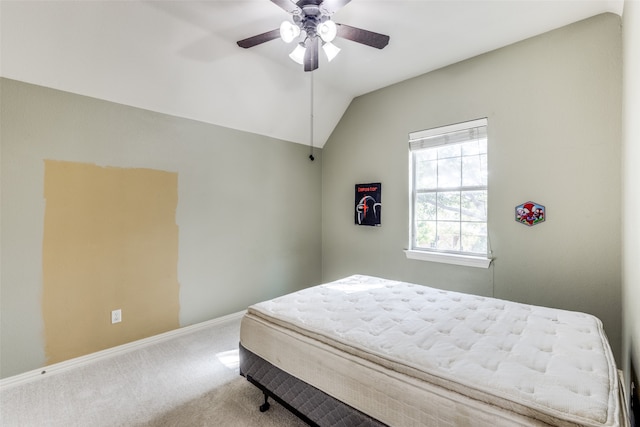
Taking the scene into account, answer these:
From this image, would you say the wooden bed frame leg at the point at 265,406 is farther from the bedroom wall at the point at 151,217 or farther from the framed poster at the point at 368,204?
the framed poster at the point at 368,204

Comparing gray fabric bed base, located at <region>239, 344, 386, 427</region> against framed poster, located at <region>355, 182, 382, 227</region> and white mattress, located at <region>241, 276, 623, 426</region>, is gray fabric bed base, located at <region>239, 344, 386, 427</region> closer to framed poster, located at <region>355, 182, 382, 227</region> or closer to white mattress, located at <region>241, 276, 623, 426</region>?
white mattress, located at <region>241, 276, 623, 426</region>

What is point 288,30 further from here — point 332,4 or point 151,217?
point 151,217

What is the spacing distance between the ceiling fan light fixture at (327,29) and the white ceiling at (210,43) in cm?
52

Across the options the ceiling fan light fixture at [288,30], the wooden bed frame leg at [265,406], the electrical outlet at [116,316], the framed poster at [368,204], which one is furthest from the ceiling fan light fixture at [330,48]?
the electrical outlet at [116,316]

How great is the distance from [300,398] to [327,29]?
2.29 metres

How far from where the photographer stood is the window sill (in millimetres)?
2863

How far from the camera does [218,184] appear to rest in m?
3.26

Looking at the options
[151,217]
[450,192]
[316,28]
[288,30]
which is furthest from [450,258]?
[151,217]

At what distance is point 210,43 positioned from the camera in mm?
2543

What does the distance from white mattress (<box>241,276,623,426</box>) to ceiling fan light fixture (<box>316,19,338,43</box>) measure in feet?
6.17

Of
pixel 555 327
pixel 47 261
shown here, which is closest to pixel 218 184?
pixel 47 261

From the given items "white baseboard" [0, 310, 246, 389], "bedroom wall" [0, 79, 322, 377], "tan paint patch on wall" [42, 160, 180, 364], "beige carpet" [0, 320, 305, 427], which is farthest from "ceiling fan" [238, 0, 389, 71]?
"white baseboard" [0, 310, 246, 389]

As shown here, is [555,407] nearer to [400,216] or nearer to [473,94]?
[400,216]

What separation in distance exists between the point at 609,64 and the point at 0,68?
4666 mm
